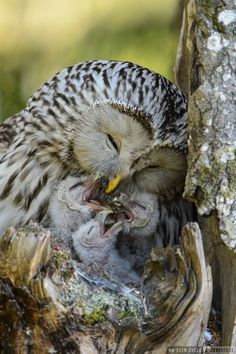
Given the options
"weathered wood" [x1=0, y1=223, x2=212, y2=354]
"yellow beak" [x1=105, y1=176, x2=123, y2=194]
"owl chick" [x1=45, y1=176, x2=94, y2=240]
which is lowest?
"weathered wood" [x1=0, y1=223, x2=212, y2=354]

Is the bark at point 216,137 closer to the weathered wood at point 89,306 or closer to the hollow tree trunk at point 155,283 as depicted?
the hollow tree trunk at point 155,283

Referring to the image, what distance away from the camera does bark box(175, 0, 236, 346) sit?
2154 millimetres

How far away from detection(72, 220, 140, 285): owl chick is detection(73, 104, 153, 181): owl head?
159mm

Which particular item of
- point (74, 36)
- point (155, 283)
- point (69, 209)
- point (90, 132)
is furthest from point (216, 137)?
point (74, 36)

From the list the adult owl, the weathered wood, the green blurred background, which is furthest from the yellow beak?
the green blurred background

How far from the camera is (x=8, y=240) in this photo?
2.03 metres

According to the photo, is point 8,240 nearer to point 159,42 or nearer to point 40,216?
point 40,216

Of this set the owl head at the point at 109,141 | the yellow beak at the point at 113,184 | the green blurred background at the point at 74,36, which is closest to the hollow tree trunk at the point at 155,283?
the owl head at the point at 109,141

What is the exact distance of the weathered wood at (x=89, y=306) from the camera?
79.4 inches

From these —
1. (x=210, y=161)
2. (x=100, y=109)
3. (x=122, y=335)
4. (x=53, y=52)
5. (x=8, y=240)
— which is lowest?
(x=122, y=335)

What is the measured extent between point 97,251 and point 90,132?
0.34 metres

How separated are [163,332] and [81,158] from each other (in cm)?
72

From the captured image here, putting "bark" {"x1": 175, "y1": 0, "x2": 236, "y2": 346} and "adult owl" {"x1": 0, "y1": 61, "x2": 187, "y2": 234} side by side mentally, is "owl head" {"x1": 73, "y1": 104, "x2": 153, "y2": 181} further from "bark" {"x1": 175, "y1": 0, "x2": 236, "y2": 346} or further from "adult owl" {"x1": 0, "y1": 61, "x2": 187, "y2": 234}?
"bark" {"x1": 175, "y1": 0, "x2": 236, "y2": 346}

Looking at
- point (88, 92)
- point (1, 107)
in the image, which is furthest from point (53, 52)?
point (88, 92)
